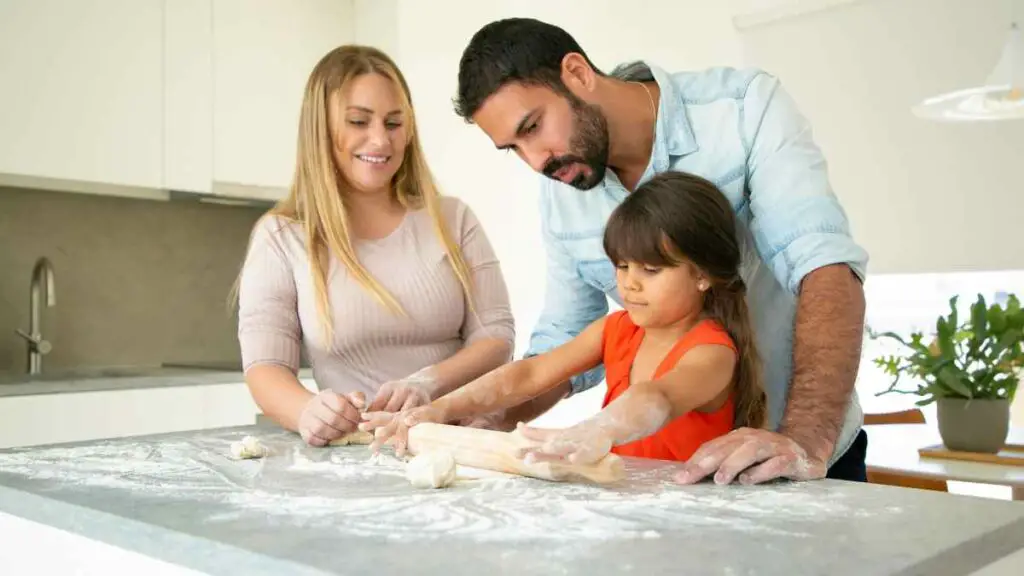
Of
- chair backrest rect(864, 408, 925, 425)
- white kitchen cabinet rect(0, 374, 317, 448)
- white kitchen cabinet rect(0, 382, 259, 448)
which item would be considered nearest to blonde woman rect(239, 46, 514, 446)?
white kitchen cabinet rect(0, 374, 317, 448)

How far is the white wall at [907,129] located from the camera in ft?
8.39

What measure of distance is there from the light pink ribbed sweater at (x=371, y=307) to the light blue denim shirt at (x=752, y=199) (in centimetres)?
18

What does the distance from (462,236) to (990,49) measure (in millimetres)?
1768

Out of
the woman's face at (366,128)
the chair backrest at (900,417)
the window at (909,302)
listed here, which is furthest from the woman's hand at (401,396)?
the window at (909,302)

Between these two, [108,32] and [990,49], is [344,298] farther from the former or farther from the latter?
[990,49]

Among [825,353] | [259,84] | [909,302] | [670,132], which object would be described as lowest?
[825,353]

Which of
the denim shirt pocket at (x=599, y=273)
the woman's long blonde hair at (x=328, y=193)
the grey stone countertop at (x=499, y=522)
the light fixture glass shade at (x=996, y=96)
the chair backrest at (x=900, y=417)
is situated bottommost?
the chair backrest at (x=900, y=417)

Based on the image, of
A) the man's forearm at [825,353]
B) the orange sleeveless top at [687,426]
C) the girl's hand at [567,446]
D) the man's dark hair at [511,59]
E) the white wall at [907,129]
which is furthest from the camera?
the white wall at [907,129]

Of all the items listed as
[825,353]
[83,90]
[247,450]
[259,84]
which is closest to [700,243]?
[825,353]

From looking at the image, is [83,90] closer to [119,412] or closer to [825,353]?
[119,412]

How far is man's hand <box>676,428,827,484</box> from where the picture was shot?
87cm

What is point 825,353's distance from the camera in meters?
1.10

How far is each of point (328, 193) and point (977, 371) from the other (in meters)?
1.42

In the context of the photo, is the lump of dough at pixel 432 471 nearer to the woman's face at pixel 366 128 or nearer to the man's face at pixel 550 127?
the man's face at pixel 550 127
